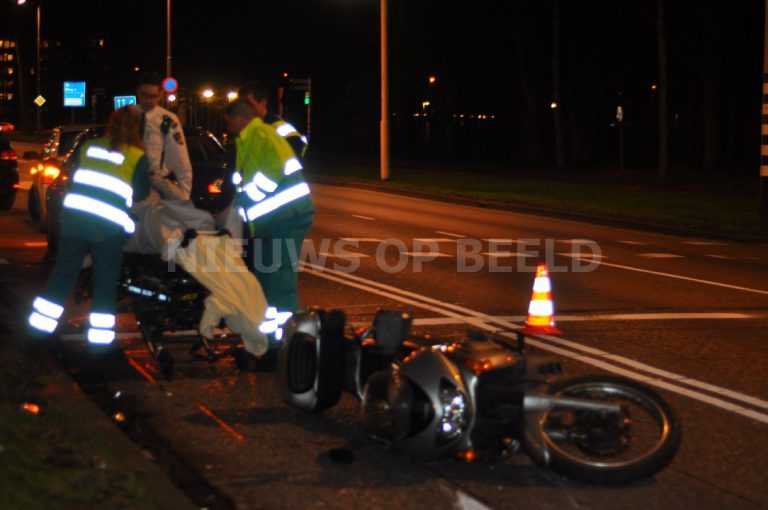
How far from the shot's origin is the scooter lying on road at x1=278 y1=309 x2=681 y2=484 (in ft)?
19.8

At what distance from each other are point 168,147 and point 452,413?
5003 mm

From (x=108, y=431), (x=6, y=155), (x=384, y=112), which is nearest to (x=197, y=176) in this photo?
(x=108, y=431)

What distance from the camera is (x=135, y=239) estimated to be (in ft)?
29.6

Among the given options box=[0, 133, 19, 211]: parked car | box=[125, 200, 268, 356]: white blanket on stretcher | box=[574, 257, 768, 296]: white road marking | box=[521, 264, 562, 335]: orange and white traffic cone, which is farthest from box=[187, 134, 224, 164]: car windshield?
box=[0, 133, 19, 211]: parked car

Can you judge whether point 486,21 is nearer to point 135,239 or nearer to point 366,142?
point 366,142

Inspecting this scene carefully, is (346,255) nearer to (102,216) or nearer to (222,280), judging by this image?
(102,216)

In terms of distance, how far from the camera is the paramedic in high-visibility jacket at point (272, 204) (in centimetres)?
870

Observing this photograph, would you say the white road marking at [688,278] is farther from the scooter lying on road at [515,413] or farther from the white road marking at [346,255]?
the scooter lying on road at [515,413]

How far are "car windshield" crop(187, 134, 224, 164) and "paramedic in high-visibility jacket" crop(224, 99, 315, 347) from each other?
7.18 meters

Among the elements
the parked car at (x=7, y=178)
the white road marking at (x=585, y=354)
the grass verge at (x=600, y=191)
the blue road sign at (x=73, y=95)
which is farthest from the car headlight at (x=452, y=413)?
the blue road sign at (x=73, y=95)

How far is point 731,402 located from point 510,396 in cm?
254

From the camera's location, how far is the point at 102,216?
8.62m

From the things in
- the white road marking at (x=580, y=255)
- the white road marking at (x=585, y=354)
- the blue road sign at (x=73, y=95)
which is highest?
the blue road sign at (x=73, y=95)

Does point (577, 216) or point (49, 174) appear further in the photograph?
point (577, 216)
